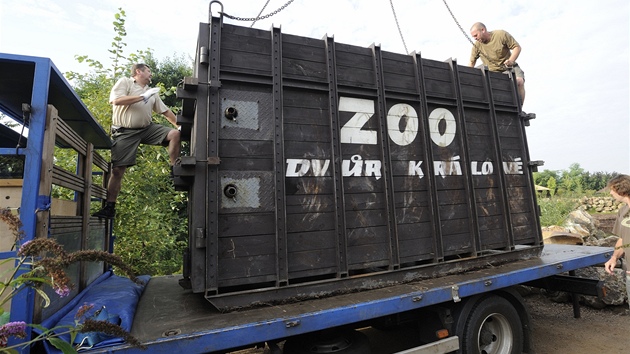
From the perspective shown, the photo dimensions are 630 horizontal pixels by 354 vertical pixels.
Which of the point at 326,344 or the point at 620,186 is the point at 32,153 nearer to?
the point at 326,344

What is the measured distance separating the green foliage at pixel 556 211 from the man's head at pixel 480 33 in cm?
786

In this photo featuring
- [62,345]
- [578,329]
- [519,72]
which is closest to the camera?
[62,345]

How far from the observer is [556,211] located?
13.2 meters

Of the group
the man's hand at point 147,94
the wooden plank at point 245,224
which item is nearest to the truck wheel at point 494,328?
the wooden plank at point 245,224

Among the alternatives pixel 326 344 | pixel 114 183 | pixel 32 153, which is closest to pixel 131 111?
pixel 114 183

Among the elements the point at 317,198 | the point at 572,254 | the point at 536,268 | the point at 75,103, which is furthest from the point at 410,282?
the point at 75,103

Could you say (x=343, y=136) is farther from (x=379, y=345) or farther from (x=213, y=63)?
(x=379, y=345)

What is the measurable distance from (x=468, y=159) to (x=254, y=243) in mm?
2895

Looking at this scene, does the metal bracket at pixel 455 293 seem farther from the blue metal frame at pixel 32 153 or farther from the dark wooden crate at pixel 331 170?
the blue metal frame at pixel 32 153

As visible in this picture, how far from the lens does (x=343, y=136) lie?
3.48 meters

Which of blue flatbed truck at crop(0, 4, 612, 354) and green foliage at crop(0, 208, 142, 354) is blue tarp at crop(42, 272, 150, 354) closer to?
blue flatbed truck at crop(0, 4, 612, 354)

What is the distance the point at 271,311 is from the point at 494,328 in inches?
110

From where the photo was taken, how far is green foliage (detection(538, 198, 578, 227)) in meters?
11.9

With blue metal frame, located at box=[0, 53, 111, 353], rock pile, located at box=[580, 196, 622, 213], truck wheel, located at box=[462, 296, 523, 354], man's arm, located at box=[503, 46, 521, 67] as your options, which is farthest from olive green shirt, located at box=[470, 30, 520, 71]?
rock pile, located at box=[580, 196, 622, 213]
